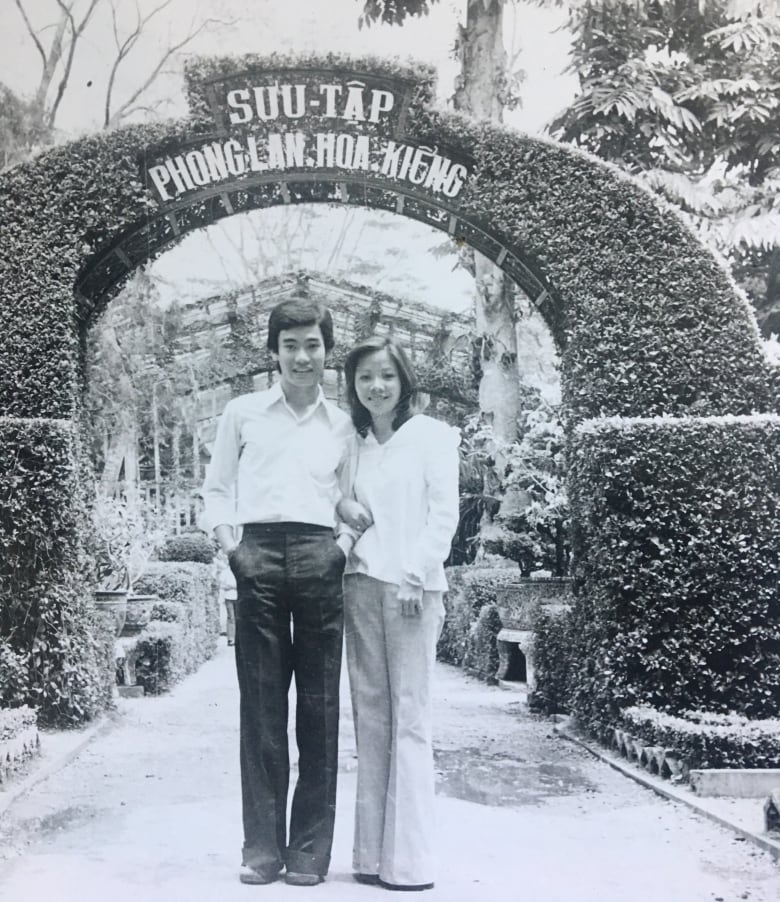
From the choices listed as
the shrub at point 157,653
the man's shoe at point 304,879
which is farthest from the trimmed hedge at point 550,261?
the man's shoe at point 304,879

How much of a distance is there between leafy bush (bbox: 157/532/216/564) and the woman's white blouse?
91.4 inches

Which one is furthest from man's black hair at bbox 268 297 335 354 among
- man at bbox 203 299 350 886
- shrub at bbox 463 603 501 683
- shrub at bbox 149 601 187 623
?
shrub at bbox 463 603 501 683

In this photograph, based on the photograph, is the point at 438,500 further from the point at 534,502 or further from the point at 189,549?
the point at 534,502

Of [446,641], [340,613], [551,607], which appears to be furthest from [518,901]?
[446,641]

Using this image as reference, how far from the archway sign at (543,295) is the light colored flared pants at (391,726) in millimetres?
1725

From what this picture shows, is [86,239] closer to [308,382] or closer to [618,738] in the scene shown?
[308,382]

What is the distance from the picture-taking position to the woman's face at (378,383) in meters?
2.89

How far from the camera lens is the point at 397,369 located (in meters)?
2.91

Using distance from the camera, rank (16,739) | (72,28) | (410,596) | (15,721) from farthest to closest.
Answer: (15,721)
(16,739)
(72,28)
(410,596)

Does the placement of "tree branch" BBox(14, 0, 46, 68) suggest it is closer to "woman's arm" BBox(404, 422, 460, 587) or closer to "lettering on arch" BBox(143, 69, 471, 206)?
"lettering on arch" BBox(143, 69, 471, 206)

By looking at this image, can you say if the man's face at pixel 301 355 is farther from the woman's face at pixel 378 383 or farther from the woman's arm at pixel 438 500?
the woman's arm at pixel 438 500

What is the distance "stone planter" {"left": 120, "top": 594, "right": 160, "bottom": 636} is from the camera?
5.41 meters

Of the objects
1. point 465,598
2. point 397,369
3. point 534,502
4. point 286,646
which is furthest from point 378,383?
point 465,598

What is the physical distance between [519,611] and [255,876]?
3.50m
